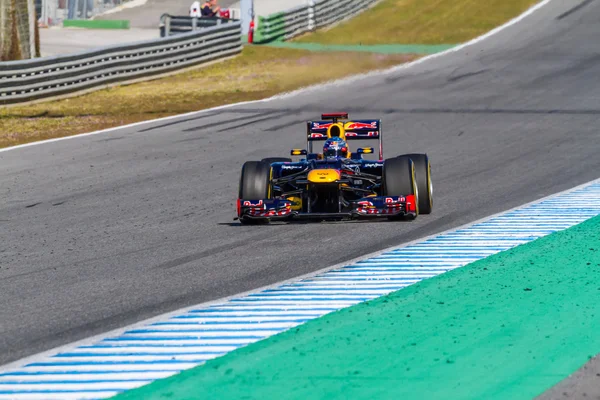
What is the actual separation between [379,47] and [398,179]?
23.0 metres

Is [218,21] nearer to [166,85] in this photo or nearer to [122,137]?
[166,85]

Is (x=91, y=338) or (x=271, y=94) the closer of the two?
(x=91, y=338)

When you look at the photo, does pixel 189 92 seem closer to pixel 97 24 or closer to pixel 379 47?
pixel 379 47

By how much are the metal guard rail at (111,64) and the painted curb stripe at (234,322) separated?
52.5 ft

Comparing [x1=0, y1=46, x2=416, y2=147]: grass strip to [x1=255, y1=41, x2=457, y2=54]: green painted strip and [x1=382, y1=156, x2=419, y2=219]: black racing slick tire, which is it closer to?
[x1=255, y1=41, x2=457, y2=54]: green painted strip

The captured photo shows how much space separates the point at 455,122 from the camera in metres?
20.5

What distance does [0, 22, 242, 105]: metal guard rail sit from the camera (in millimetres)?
24203

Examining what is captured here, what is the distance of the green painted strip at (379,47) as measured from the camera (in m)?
32.6

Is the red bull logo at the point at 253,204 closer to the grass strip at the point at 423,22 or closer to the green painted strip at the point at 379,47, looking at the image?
the green painted strip at the point at 379,47

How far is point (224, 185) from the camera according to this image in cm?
1447

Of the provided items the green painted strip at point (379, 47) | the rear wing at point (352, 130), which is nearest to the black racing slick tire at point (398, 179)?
the rear wing at point (352, 130)

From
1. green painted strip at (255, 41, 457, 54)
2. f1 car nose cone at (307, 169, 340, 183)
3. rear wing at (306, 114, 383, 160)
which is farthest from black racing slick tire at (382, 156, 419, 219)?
green painted strip at (255, 41, 457, 54)

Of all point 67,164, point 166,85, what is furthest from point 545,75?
point 67,164

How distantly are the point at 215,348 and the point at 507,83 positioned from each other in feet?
67.0
